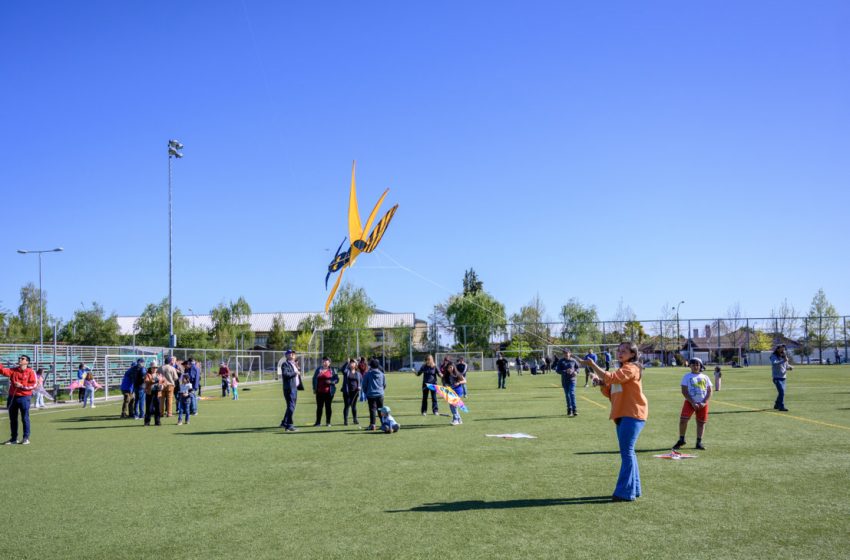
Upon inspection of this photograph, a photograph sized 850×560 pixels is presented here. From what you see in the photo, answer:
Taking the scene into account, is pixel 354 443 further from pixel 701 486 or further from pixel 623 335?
pixel 623 335

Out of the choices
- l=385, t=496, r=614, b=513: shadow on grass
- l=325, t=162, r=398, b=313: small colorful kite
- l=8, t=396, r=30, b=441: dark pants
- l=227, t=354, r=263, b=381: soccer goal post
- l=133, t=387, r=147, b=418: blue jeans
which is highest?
l=325, t=162, r=398, b=313: small colorful kite

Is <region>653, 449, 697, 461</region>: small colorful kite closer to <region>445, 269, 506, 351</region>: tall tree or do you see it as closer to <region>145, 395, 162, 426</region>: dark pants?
<region>145, 395, 162, 426</region>: dark pants

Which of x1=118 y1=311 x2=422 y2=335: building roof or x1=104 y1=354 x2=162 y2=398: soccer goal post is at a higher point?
x1=118 y1=311 x2=422 y2=335: building roof

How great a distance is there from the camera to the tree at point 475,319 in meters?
88.4

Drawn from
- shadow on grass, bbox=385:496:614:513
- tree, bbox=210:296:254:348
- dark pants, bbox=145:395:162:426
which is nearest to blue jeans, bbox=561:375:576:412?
shadow on grass, bbox=385:496:614:513

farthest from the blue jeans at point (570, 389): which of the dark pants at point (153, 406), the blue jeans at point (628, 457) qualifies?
the dark pants at point (153, 406)

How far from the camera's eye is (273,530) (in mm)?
7035

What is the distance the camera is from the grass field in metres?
6.38

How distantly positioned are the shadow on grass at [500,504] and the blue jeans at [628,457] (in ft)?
0.73

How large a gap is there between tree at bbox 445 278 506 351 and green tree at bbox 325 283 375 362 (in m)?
11.6

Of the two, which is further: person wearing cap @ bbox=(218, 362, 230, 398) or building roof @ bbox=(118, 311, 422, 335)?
building roof @ bbox=(118, 311, 422, 335)

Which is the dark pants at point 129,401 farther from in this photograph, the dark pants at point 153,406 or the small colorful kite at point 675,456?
the small colorful kite at point 675,456

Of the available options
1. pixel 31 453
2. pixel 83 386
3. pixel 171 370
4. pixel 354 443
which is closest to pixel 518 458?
pixel 354 443

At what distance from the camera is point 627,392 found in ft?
26.3
